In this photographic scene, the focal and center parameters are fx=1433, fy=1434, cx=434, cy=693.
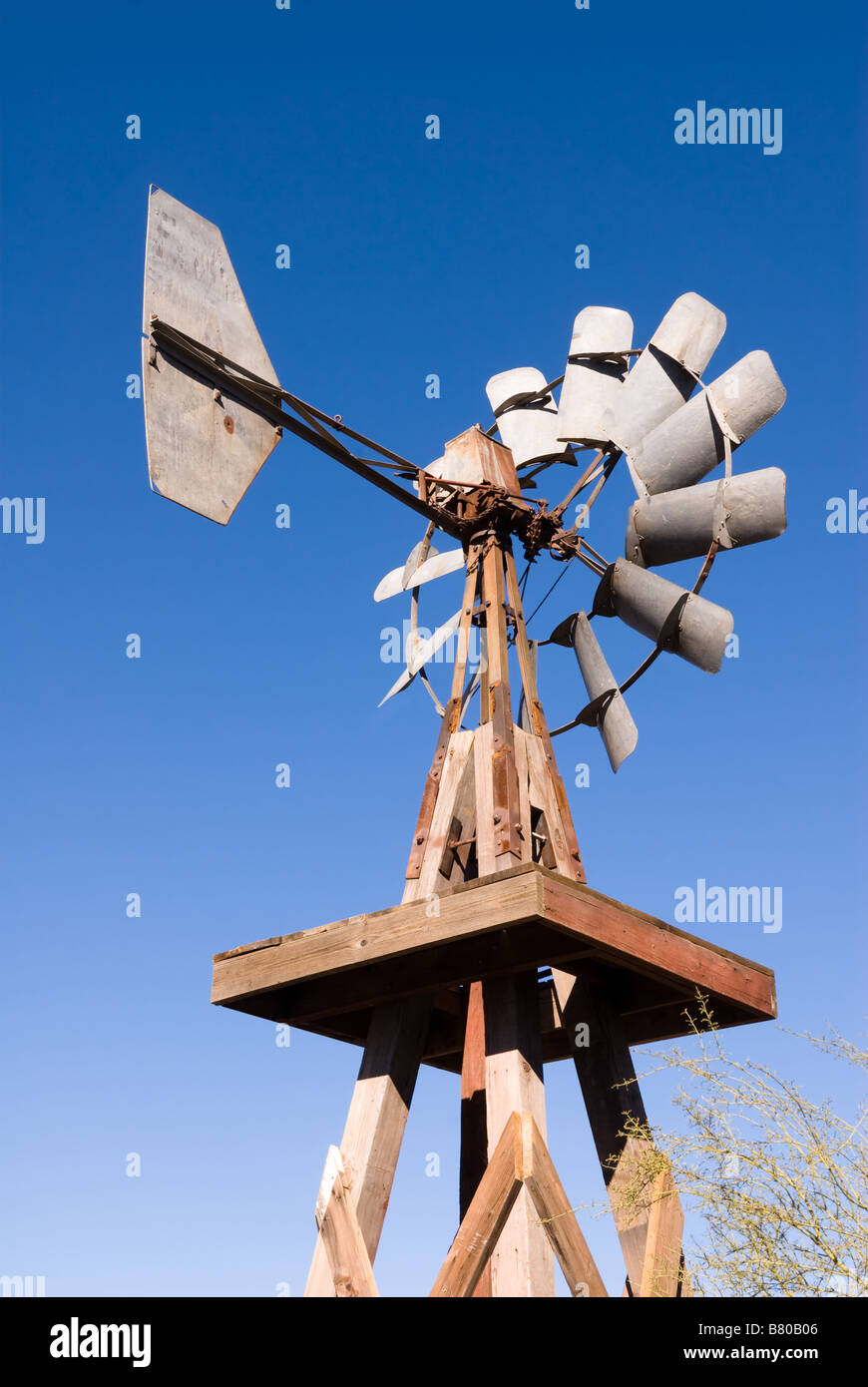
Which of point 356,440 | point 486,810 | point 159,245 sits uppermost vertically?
point 159,245

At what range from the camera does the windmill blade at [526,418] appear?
30.2ft

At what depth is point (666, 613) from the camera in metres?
7.95

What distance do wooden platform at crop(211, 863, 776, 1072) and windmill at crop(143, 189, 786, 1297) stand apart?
1 cm

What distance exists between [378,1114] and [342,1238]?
0.66 m

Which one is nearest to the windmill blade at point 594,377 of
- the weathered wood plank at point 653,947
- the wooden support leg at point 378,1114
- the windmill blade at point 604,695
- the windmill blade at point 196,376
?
the windmill blade at point 604,695

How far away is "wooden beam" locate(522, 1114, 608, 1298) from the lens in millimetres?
6262

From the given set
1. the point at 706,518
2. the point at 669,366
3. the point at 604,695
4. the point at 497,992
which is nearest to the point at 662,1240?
the point at 497,992

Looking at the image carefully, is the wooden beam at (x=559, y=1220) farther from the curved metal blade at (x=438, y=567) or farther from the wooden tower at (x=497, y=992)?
the curved metal blade at (x=438, y=567)

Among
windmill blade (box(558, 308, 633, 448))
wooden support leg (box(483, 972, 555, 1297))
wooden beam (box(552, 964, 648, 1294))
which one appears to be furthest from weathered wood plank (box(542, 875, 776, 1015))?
windmill blade (box(558, 308, 633, 448))

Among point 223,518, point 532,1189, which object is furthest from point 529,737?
point 532,1189
